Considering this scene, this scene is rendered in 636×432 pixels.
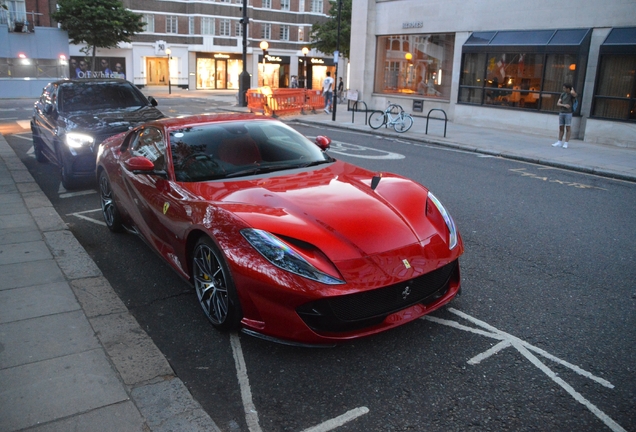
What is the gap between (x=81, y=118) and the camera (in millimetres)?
8930

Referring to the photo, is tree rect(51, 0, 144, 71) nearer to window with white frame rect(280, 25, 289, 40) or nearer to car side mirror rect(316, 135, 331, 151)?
window with white frame rect(280, 25, 289, 40)

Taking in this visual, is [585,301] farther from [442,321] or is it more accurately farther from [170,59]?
[170,59]

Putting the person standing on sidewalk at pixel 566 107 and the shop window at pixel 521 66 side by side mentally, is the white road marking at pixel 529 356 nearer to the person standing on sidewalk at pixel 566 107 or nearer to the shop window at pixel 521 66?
the person standing on sidewalk at pixel 566 107

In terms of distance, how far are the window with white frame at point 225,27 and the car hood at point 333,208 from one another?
55.6 metres

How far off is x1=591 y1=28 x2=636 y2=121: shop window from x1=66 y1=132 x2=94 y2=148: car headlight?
15729 millimetres

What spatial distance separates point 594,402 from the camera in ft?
10.5

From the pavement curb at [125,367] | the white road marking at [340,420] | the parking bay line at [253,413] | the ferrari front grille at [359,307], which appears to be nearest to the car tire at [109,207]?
the pavement curb at [125,367]

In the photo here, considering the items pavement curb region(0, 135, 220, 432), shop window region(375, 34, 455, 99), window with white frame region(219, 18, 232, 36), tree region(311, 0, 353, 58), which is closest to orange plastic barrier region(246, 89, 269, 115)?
shop window region(375, 34, 455, 99)

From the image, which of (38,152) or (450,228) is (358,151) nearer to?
(38,152)

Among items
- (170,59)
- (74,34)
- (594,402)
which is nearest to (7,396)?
(594,402)

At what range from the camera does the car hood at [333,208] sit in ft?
12.0

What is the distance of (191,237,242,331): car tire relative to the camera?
3742mm

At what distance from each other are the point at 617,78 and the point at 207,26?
46362 millimetres

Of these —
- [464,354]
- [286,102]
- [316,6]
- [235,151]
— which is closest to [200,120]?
[235,151]
